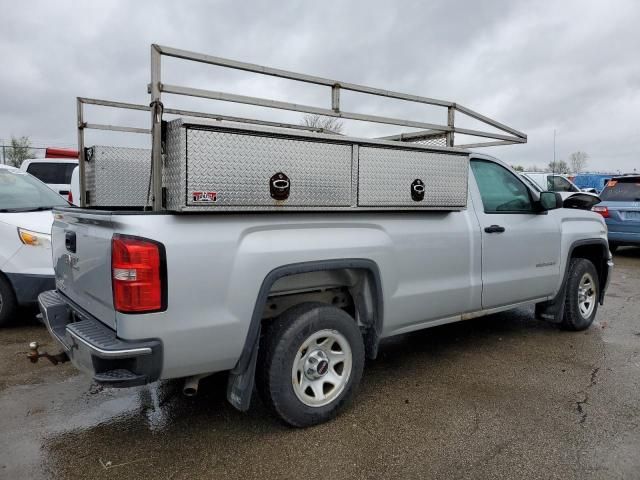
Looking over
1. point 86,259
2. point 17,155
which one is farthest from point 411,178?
point 17,155

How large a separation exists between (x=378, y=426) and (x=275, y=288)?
115 cm

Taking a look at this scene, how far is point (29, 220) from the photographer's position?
5273 millimetres

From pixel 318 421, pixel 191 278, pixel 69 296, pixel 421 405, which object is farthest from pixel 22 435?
pixel 421 405

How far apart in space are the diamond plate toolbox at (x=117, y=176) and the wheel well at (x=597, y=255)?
451cm

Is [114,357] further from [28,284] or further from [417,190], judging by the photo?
[28,284]

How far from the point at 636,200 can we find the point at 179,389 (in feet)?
34.4

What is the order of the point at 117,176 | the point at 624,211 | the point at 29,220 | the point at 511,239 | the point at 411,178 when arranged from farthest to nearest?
the point at 624,211 → the point at 29,220 → the point at 511,239 → the point at 117,176 → the point at 411,178

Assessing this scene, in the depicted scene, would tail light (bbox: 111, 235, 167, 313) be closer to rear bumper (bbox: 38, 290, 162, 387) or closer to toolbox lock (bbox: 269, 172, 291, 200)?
rear bumper (bbox: 38, 290, 162, 387)

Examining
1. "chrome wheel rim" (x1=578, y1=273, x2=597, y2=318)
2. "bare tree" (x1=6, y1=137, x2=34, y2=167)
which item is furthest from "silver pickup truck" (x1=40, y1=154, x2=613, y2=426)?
"bare tree" (x1=6, y1=137, x2=34, y2=167)

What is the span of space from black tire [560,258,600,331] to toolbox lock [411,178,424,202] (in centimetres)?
256

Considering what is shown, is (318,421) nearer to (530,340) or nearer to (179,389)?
(179,389)

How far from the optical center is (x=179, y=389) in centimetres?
390

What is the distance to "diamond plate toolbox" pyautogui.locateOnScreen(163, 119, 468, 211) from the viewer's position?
2670 millimetres

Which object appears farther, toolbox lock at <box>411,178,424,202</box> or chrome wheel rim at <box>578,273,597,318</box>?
chrome wheel rim at <box>578,273,597,318</box>
